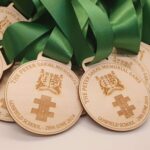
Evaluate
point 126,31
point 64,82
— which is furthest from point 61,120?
point 126,31

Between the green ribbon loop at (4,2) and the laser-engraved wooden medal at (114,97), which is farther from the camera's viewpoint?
the green ribbon loop at (4,2)

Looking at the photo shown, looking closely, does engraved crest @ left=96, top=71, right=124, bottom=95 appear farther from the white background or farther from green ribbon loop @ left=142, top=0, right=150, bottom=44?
green ribbon loop @ left=142, top=0, right=150, bottom=44

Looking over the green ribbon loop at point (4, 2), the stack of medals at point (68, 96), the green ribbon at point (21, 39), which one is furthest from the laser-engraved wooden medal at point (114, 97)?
the green ribbon loop at point (4, 2)

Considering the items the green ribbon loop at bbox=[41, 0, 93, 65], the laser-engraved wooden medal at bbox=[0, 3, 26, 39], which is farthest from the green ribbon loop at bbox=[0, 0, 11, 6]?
the green ribbon loop at bbox=[41, 0, 93, 65]

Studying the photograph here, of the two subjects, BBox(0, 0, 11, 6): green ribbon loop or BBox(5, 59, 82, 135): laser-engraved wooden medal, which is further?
BBox(0, 0, 11, 6): green ribbon loop

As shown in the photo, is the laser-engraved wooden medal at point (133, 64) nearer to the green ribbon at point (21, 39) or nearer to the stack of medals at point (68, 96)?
the stack of medals at point (68, 96)

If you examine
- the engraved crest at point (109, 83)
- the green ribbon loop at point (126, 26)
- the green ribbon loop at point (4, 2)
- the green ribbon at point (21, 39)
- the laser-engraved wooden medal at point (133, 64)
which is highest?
the green ribbon loop at point (4, 2)

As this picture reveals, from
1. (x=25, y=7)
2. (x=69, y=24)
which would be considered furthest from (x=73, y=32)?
(x=25, y=7)

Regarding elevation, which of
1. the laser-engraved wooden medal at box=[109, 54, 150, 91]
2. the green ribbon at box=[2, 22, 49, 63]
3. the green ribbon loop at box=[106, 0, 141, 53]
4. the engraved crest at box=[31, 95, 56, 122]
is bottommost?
the laser-engraved wooden medal at box=[109, 54, 150, 91]
